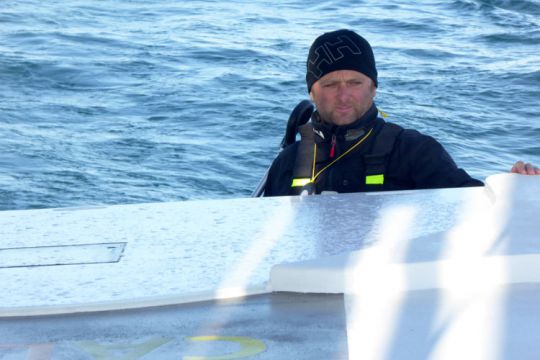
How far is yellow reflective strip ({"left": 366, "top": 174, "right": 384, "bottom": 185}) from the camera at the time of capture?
3213 millimetres

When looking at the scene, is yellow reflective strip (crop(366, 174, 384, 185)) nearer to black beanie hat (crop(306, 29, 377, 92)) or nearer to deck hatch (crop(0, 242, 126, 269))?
black beanie hat (crop(306, 29, 377, 92))

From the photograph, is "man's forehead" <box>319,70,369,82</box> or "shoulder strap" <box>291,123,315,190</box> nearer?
"shoulder strap" <box>291,123,315,190</box>

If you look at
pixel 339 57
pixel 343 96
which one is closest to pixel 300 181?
pixel 343 96

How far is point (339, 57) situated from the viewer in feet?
11.6

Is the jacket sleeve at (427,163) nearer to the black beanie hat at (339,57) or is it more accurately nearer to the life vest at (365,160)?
the life vest at (365,160)

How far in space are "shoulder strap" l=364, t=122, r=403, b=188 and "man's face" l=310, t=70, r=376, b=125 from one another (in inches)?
5.2

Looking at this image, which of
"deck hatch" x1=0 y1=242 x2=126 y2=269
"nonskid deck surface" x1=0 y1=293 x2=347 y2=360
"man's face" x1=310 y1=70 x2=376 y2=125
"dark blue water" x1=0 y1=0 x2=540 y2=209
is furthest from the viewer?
"dark blue water" x1=0 y1=0 x2=540 y2=209

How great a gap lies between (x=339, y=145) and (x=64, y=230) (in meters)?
1.49

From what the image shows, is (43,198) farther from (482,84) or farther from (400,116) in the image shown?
(482,84)

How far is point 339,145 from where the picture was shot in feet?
11.1

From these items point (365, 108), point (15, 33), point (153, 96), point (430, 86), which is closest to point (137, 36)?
point (15, 33)

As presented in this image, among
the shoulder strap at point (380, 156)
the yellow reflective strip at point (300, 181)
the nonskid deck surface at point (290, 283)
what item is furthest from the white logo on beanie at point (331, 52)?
the nonskid deck surface at point (290, 283)

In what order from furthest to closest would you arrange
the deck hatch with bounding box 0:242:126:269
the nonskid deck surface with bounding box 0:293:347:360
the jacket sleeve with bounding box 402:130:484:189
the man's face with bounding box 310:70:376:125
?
the man's face with bounding box 310:70:376:125 < the jacket sleeve with bounding box 402:130:484:189 < the deck hatch with bounding box 0:242:126:269 < the nonskid deck surface with bounding box 0:293:347:360

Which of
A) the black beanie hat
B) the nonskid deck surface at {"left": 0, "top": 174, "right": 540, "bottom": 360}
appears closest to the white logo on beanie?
the black beanie hat
